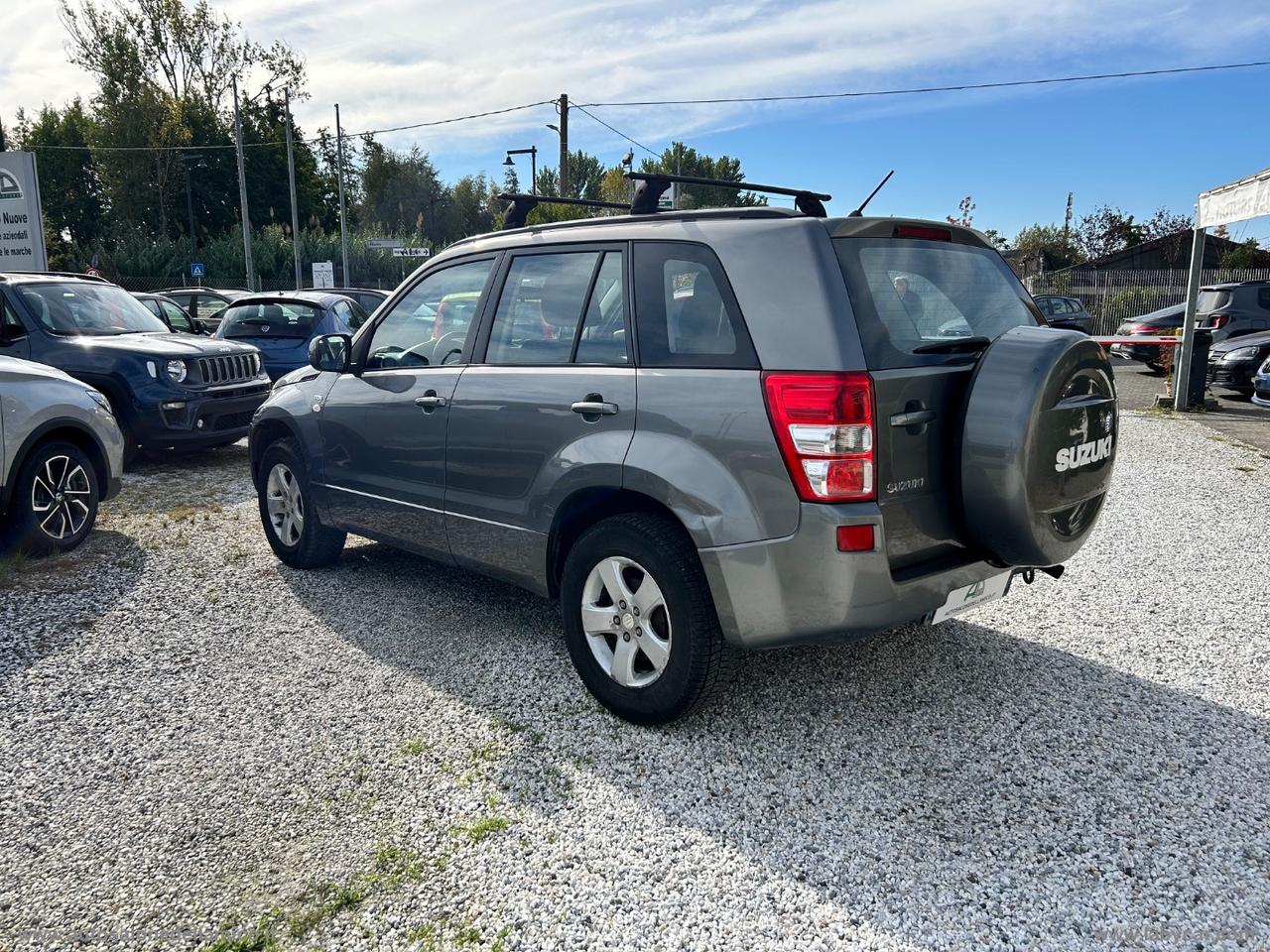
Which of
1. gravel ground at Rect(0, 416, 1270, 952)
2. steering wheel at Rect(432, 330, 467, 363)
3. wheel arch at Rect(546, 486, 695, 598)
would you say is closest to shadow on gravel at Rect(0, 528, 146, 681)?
gravel ground at Rect(0, 416, 1270, 952)

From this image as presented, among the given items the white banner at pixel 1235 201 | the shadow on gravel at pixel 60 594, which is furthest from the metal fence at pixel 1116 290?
the shadow on gravel at pixel 60 594

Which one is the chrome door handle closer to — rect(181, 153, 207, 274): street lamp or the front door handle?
the front door handle

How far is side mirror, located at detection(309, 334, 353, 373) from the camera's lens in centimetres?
502

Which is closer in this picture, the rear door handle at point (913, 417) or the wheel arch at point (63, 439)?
the rear door handle at point (913, 417)

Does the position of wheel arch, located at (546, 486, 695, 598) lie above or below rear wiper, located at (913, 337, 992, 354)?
below

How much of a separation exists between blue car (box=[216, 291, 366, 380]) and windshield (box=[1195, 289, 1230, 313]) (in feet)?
48.5

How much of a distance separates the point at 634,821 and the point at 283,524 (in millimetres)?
3554

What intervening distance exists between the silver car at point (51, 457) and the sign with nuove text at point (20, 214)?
1148 centimetres

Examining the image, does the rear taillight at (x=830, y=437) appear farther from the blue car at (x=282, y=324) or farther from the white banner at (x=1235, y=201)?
the white banner at (x=1235, y=201)

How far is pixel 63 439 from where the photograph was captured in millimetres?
6211

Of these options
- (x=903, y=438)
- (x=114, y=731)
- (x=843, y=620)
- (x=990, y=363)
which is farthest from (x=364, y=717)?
(x=990, y=363)

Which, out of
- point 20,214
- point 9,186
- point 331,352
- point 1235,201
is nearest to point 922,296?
point 331,352

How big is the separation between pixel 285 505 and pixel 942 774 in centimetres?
413

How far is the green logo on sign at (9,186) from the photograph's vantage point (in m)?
15.7
